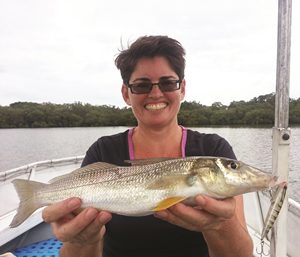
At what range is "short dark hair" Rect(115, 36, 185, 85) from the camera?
10.6 ft

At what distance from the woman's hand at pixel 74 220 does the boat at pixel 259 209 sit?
166cm

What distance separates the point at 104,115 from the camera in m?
50.5

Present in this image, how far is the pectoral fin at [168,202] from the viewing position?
243 centimetres

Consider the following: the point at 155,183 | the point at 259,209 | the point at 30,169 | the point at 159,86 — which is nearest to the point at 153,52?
the point at 159,86

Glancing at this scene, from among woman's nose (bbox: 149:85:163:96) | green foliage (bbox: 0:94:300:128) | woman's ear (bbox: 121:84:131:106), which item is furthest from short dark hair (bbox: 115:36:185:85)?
green foliage (bbox: 0:94:300:128)

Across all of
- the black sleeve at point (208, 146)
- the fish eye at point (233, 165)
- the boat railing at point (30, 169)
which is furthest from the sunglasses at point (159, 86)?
the boat railing at point (30, 169)

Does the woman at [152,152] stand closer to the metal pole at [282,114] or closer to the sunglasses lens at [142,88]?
the sunglasses lens at [142,88]

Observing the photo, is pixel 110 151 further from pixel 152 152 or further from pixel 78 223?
pixel 78 223

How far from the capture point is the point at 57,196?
2.88 meters

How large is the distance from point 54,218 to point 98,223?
33cm

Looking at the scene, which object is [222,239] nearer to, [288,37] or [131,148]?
[131,148]

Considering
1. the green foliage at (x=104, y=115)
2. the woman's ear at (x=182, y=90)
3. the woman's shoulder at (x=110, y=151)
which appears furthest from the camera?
the green foliage at (x=104, y=115)

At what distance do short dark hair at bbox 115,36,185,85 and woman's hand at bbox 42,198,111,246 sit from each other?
1341 mm

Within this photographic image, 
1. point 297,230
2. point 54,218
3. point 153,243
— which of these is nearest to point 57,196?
point 54,218
